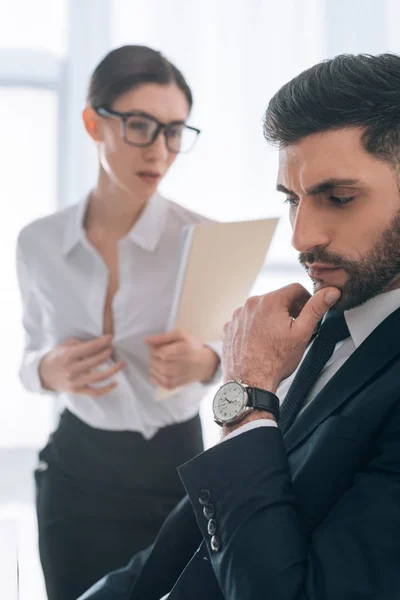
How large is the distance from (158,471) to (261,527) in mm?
1062

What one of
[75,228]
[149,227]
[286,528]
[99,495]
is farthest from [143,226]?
[286,528]

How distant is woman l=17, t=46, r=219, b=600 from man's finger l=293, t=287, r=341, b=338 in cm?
75

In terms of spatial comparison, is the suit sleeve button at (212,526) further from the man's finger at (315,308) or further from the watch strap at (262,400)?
the man's finger at (315,308)

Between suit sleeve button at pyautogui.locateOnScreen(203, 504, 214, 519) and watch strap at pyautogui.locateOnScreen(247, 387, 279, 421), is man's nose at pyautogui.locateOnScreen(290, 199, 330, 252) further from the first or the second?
suit sleeve button at pyautogui.locateOnScreen(203, 504, 214, 519)

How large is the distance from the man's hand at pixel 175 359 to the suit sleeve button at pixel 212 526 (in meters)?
0.88

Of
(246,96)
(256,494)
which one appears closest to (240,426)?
(256,494)

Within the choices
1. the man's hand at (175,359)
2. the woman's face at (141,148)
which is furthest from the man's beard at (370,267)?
the woman's face at (141,148)

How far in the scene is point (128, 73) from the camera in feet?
6.78

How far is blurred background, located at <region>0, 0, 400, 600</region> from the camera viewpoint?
155 inches

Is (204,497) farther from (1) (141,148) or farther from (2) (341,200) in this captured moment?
(1) (141,148)

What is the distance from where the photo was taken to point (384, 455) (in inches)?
A: 43.7

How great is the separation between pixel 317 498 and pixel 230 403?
199mm

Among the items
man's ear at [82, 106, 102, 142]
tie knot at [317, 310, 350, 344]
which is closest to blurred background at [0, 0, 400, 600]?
man's ear at [82, 106, 102, 142]

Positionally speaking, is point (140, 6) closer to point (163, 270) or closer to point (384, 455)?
point (163, 270)
